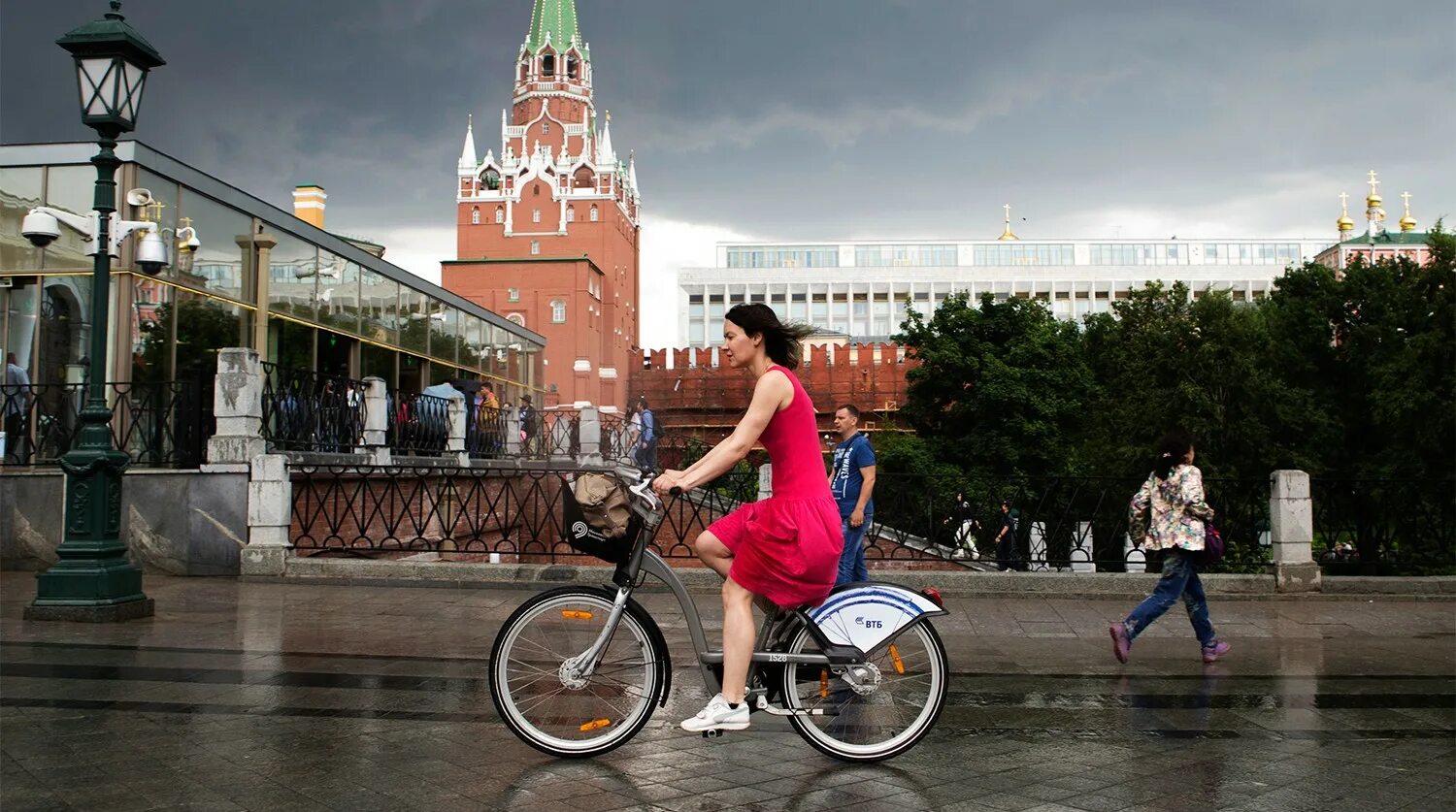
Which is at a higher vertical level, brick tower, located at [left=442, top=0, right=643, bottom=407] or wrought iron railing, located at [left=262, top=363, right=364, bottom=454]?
Answer: brick tower, located at [left=442, top=0, right=643, bottom=407]

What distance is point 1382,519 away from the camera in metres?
14.4

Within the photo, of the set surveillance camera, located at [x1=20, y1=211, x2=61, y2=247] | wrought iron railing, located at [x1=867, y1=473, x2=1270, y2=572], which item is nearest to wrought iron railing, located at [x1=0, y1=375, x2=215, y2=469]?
surveillance camera, located at [x1=20, y1=211, x2=61, y2=247]

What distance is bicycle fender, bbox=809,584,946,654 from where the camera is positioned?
4.99 m

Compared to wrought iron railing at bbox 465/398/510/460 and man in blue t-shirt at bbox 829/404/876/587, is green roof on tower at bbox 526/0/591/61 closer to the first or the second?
wrought iron railing at bbox 465/398/510/460

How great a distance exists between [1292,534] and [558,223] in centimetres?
9141

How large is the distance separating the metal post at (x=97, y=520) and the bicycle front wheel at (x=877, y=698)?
6.96m

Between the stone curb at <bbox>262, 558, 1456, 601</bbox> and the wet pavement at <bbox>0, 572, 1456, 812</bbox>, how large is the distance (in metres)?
2.01

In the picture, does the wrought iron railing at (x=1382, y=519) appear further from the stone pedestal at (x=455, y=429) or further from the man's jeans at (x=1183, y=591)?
the stone pedestal at (x=455, y=429)

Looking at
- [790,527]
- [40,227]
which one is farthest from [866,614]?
[40,227]

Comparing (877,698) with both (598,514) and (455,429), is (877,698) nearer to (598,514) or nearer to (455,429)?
(598,514)

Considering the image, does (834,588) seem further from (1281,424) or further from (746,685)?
(1281,424)

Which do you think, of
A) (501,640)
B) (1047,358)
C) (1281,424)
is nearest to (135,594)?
(501,640)

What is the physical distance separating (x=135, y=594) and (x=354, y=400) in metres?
9.29

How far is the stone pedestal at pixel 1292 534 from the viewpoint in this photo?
12.4 metres
